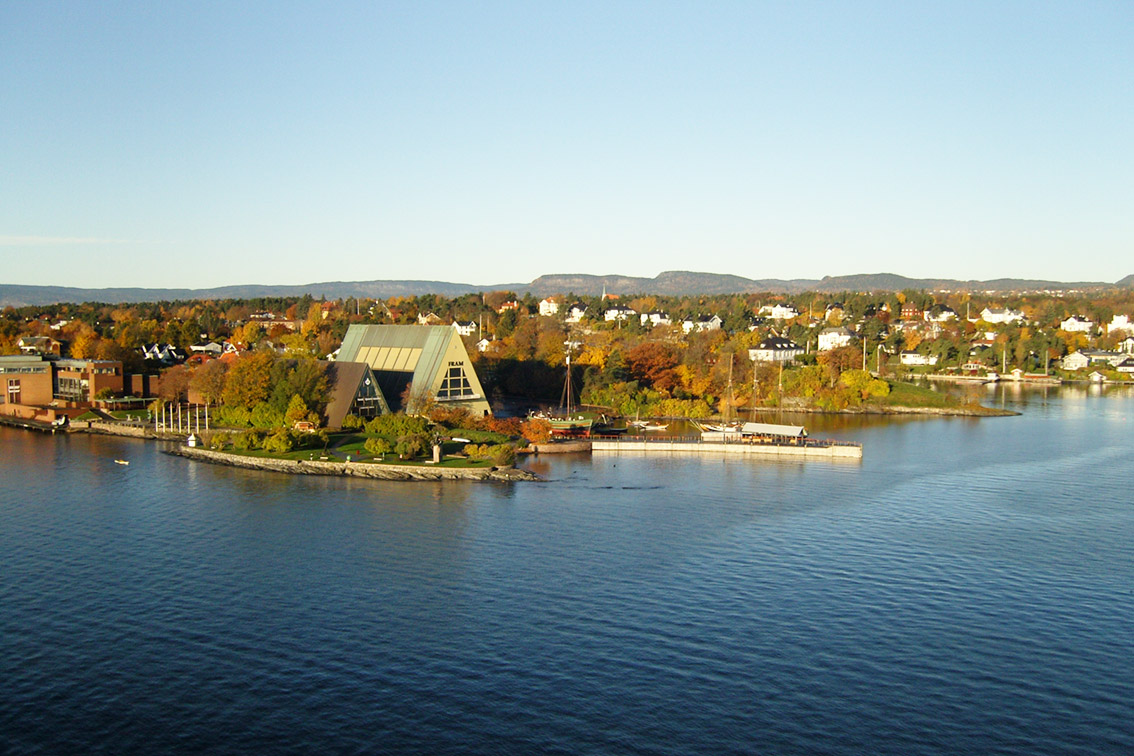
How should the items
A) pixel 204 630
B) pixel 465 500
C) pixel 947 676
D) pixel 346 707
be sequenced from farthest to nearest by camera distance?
1. pixel 465 500
2. pixel 204 630
3. pixel 947 676
4. pixel 346 707

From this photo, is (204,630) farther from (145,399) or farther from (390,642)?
(145,399)

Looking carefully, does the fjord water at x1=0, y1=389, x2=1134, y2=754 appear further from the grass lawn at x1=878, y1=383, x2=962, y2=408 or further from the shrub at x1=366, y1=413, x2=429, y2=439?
the grass lawn at x1=878, y1=383, x2=962, y2=408

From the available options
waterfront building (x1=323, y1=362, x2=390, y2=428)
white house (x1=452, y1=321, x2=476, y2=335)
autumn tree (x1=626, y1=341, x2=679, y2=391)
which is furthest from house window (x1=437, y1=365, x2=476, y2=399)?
white house (x1=452, y1=321, x2=476, y2=335)

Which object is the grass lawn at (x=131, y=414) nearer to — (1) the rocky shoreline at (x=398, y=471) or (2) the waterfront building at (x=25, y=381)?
(2) the waterfront building at (x=25, y=381)

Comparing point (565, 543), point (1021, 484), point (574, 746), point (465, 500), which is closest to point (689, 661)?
point (574, 746)

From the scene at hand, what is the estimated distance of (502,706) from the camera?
11.0m

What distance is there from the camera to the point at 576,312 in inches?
3209

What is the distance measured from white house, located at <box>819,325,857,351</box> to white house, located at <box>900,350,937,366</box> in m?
3.56

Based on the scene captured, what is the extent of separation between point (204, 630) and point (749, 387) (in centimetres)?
3263

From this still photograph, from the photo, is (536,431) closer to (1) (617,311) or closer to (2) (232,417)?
(2) (232,417)

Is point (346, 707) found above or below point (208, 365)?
below

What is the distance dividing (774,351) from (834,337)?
10.8 meters

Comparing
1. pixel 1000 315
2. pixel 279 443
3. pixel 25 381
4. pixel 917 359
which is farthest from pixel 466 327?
pixel 1000 315

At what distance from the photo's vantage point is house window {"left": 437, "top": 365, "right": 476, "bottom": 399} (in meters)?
32.0
